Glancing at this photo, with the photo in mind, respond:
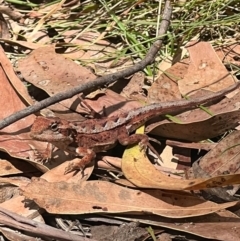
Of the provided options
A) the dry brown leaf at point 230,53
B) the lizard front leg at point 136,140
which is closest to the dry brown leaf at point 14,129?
the lizard front leg at point 136,140

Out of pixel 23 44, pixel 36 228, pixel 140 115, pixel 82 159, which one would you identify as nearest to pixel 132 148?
pixel 140 115

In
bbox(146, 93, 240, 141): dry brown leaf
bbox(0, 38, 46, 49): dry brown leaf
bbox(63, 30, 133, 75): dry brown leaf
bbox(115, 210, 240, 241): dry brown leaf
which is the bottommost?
bbox(115, 210, 240, 241): dry brown leaf

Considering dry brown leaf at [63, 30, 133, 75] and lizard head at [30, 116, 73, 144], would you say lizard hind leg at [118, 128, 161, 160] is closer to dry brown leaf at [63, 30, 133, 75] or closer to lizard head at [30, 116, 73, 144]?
lizard head at [30, 116, 73, 144]

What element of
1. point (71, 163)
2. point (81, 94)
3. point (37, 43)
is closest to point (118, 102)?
point (81, 94)

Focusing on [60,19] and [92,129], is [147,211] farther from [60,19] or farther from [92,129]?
[60,19]

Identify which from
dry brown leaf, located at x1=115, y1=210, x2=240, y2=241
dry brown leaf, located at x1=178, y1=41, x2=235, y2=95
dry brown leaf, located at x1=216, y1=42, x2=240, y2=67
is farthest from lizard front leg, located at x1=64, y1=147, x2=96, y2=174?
dry brown leaf, located at x1=216, y1=42, x2=240, y2=67

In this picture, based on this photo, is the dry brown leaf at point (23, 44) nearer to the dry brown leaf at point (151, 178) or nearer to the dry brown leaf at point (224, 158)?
the dry brown leaf at point (151, 178)
